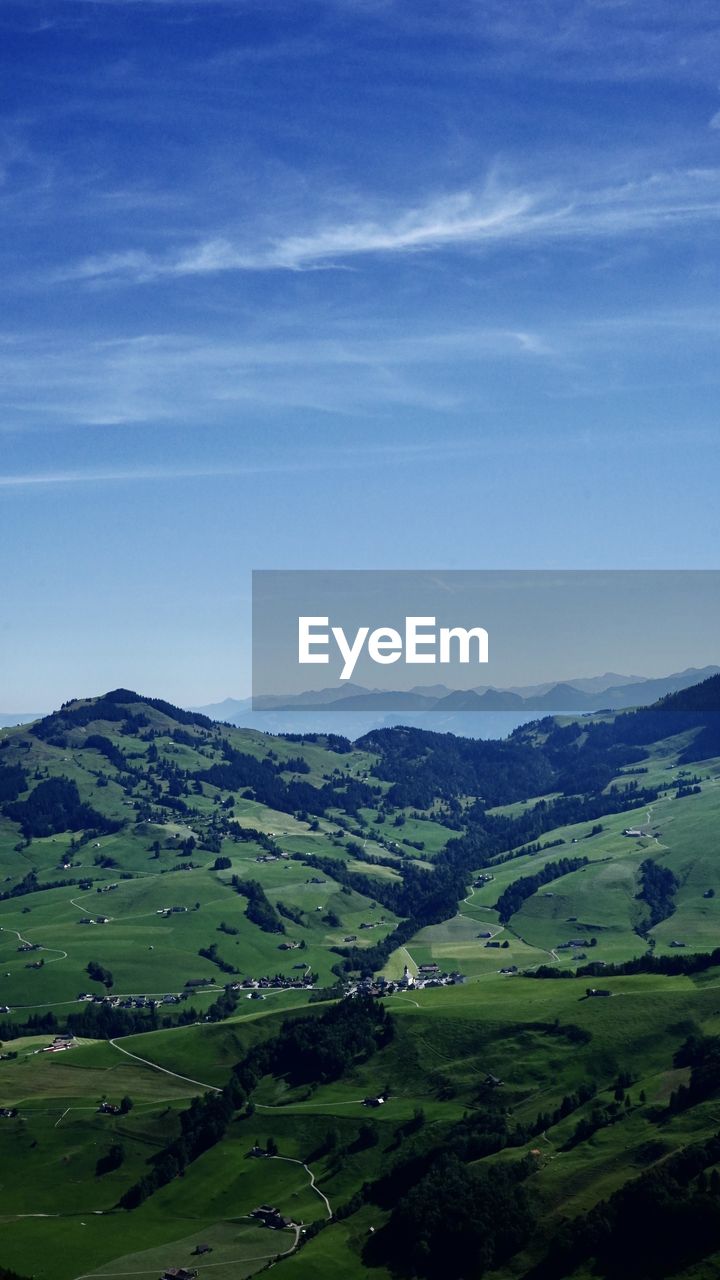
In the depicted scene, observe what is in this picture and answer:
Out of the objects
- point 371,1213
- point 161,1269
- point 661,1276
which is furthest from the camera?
point 371,1213

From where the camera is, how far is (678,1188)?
171 m

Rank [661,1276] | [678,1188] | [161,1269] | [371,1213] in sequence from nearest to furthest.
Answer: [661,1276], [678,1188], [161,1269], [371,1213]

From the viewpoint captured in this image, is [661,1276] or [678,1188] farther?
[678,1188]

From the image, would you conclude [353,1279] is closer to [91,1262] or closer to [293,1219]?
[293,1219]

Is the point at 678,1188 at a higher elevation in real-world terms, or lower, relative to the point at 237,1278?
higher

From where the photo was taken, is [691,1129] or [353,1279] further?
[691,1129]

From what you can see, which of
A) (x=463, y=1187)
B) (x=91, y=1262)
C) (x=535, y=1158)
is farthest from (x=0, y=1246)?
(x=535, y=1158)

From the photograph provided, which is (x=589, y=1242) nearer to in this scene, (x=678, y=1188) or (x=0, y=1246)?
(x=678, y=1188)

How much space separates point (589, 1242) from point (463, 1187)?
1073 inches

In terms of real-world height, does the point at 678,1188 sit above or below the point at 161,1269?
above

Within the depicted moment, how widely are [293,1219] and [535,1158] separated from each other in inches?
1549

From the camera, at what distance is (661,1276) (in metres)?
158

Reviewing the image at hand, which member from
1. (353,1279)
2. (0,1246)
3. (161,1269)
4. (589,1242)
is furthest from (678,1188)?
(0,1246)

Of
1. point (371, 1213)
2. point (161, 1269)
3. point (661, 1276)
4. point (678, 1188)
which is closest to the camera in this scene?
point (661, 1276)
